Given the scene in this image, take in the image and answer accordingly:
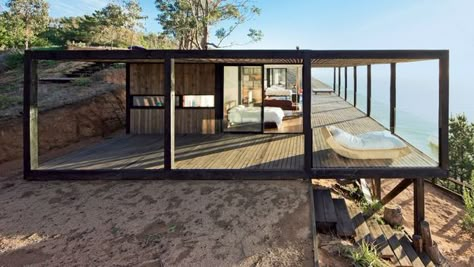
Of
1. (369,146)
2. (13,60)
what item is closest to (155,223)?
(369,146)

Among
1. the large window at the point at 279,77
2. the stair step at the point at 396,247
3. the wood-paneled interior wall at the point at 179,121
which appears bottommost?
the stair step at the point at 396,247

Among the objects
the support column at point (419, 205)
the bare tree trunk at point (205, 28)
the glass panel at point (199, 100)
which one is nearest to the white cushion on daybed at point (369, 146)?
the support column at point (419, 205)

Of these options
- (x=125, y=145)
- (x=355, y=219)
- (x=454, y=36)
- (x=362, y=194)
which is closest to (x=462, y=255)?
(x=362, y=194)

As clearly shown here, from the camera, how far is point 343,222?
5.48 metres

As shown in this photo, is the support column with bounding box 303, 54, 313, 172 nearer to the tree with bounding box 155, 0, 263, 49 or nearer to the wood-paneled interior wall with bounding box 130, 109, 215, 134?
the wood-paneled interior wall with bounding box 130, 109, 215, 134

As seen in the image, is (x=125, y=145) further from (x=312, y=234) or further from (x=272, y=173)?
(x=312, y=234)

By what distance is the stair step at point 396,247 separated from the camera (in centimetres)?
526

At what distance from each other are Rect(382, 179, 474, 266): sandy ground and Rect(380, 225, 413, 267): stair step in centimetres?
258

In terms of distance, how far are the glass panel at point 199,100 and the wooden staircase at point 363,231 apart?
173 inches

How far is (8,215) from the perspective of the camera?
16.2ft

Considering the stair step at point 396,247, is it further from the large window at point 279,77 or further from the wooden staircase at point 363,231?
the large window at point 279,77

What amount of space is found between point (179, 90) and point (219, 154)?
3108 millimetres

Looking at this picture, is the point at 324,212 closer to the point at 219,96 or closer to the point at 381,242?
the point at 381,242

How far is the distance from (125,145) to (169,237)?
4617 millimetres
